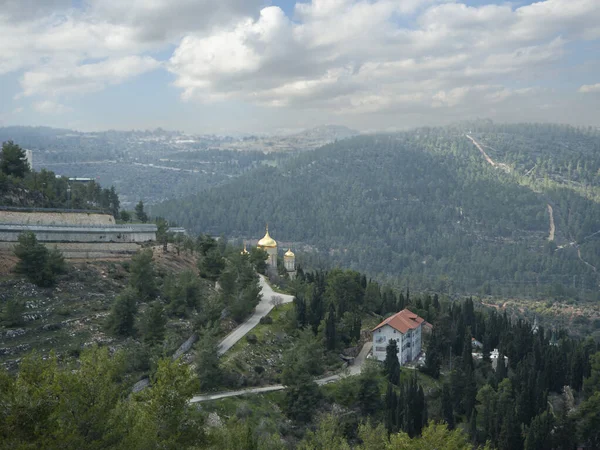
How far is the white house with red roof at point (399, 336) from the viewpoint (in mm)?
53562

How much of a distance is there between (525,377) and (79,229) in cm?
3898

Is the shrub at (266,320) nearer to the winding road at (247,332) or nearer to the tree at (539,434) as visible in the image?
the winding road at (247,332)

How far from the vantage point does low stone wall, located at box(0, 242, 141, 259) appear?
54281mm

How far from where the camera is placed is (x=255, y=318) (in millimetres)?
55625

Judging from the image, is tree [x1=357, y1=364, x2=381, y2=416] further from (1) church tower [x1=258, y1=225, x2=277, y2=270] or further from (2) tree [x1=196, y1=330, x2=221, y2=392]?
(1) church tower [x1=258, y1=225, x2=277, y2=270]

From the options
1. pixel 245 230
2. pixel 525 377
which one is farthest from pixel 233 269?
pixel 245 230

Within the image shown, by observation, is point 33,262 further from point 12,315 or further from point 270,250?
point 270,250

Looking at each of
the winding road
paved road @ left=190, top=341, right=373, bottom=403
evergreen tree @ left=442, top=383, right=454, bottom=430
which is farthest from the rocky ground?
evergreen tree @ left=442, top=383, right=454, bottom=430

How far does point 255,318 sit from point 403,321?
41.8ft

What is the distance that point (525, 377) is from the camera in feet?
158

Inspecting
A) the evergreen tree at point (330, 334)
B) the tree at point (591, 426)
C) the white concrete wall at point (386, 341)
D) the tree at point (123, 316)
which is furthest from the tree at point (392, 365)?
the tree at point (123, 316)

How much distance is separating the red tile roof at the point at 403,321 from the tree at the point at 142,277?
1879 centimetres

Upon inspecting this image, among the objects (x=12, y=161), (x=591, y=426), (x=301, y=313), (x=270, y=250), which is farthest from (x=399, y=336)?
(x=12, y=161)

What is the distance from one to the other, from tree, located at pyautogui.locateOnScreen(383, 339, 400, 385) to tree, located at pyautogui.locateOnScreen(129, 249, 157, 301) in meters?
18.9
